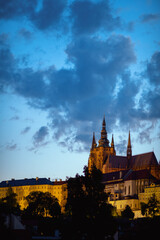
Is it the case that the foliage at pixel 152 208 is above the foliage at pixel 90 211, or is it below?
above

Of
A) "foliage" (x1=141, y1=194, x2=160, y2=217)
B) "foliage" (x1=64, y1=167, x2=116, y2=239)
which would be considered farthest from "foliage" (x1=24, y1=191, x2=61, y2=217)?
"foliage" (x1=64, y1=167, x2=116, y2=239)

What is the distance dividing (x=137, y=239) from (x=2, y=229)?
24.2 m

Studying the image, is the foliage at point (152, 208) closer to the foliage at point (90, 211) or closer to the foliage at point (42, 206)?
the foliage at point (42, 206)

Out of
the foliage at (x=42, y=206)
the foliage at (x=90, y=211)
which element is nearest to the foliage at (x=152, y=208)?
the foliage at (x=42, y=206)

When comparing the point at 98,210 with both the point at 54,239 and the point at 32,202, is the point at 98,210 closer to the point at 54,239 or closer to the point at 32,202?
the point at 54,239

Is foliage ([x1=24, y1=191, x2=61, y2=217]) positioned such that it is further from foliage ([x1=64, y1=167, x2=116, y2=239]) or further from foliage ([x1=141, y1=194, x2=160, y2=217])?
foliage ([x1=64, y1=167, x2=116, y2=239])

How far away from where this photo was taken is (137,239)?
84125 mm

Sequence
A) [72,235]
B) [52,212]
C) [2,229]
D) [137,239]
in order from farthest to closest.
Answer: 1. [52,212]
2. [137,239]
3. [72,235]
4. [2,229]

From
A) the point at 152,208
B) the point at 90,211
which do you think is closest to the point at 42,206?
the point at 152,208

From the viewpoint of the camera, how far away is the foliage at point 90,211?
79.8 metres

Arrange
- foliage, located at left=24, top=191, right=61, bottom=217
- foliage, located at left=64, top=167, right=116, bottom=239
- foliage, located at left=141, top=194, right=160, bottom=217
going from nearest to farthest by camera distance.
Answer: foliage, located at left=64, top=167, right=116, bottom=239
foliage, located at left=24, top=191, right=61, bottom=217
foliage, located at left=141, top=194, right=160, bottom=217

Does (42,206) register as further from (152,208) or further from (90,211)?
(90,211)

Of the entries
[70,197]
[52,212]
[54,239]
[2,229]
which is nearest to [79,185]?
[70,197]

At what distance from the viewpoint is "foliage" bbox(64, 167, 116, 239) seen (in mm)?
79750
